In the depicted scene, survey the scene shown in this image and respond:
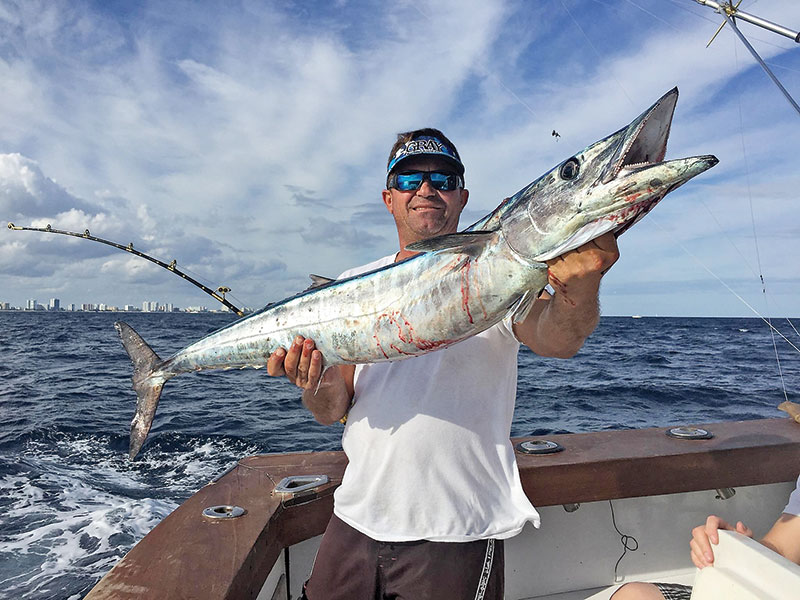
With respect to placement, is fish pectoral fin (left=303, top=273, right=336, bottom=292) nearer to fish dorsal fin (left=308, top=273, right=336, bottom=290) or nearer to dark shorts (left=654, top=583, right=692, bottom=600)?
fish dorsal fin (left=308, top=273, right=336, bottom=290)

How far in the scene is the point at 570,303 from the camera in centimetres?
186

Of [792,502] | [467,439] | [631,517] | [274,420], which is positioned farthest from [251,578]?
[274,420]

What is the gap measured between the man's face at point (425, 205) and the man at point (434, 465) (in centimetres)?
69

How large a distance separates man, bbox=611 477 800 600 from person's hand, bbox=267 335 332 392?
1574 mm

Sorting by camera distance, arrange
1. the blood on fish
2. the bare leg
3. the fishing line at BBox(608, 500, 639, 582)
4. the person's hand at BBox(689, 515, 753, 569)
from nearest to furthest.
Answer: the person's hand at BBox(689, 515, 753, 569)
the blood on fish
the bare leg
the fishing line at BBox(608, 500, 639, 582)

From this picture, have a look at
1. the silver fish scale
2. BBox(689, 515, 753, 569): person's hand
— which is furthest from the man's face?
BBox(689, 515, 753, 569): person's hand

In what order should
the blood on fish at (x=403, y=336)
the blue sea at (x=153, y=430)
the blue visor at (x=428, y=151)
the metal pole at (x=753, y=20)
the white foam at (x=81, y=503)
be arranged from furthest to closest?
the metal pole at (x=753, y=20) < the blue sea at (x=153, y=430) < the white foam at (x=81, y=503) < the blue visor at (x=428, y=151) < the blood on fish at (x=403, y=336)

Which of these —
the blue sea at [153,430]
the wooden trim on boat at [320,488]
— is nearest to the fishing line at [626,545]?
the wooden trim on boat at [320,488]

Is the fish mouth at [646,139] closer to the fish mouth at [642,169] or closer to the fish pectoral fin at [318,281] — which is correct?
the fish mouth at [642,169]

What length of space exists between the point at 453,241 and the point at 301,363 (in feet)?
3.13

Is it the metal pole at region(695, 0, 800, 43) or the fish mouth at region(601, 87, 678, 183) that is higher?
the metal pole at region(695, 0, 800, 43)

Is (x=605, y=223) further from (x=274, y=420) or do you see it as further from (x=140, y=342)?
(x=274, y=420)

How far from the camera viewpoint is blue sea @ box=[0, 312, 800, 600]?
582 cm

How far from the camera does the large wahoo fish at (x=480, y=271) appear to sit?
1489 millimetres
